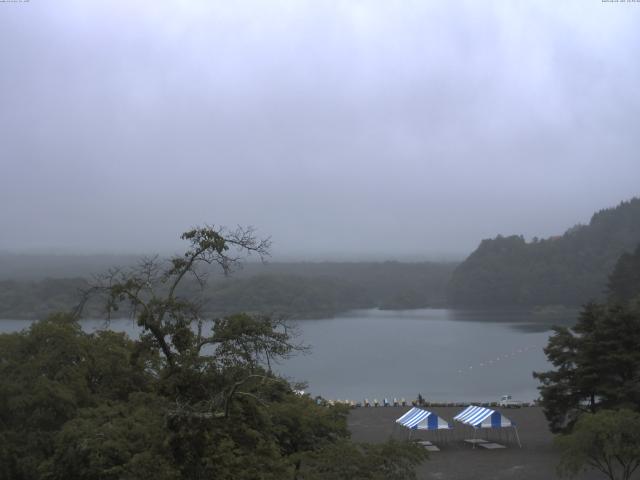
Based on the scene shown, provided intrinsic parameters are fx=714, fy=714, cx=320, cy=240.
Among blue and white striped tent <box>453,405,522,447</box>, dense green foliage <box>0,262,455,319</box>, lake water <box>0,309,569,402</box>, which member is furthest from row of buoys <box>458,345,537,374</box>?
blue and white striped tent <box>453,405,522,447</box>

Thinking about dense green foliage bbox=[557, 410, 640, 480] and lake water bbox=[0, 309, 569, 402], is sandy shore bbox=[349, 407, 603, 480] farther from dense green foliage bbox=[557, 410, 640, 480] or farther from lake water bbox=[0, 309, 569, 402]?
lake water bbox=[0, 309, 569, 402]

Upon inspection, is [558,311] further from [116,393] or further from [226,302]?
[116,393]

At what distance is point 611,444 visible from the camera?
32.9 ft

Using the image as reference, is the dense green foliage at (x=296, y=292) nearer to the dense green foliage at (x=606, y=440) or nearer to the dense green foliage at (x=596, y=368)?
the dense green foliage at (x=596, y=368)

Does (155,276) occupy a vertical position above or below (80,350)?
above

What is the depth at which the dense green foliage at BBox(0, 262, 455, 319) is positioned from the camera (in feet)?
215

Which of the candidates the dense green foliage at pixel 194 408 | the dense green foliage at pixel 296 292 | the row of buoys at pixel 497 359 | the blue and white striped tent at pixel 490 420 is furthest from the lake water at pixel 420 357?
the dense green foliage at pixel 194 408

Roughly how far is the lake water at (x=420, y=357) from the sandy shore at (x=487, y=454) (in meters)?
6.43

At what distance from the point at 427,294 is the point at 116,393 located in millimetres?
88788

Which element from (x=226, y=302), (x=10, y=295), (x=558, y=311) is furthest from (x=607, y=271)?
(x=10, y=295)

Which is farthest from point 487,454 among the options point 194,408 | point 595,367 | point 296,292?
point 296,292

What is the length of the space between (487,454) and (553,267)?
7383 cm

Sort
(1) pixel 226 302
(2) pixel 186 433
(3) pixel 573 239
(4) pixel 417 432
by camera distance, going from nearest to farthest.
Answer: (2) pixel 186 433 < (4) pixel 417 432 < (1) pixel 226 302 < (3) pixel 573 239

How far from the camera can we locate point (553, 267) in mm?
84438
